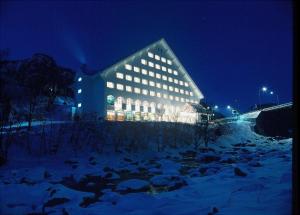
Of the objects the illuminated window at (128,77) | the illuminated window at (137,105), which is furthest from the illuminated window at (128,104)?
the illuminated window at (128,77)

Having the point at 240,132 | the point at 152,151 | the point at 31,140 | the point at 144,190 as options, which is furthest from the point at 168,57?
the point at 144,190

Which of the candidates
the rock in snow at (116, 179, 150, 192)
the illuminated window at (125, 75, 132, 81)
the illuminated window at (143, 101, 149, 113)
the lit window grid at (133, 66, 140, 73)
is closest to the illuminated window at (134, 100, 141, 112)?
the illuminated window at (143, 101, 149, 113)

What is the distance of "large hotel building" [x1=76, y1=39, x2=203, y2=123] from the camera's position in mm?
38375

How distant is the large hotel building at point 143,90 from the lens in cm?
3838

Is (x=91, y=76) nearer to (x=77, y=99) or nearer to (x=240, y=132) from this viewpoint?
(x=77, y=99)

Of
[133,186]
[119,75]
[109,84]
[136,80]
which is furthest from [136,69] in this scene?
[133,186]

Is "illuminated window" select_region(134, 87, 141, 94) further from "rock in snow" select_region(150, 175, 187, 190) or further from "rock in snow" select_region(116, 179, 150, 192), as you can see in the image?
"rock in snow" select_region(116, 179, 150, 192)

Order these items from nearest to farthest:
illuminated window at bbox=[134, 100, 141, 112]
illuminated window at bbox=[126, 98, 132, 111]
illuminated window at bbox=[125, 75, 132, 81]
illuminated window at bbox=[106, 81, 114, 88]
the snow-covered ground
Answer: the snow-covered ground, illuminated window at bbox=[106, 81, 114, 88], illuminated window at bbox=[126, 98, 132, 111], illuminated window at bbox=[125, 75, 132, 81], illuminated window at bbox=[134, 100, 141, 112]

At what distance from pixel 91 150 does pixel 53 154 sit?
3.25 m

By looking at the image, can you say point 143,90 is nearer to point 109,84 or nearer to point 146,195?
point 109,84

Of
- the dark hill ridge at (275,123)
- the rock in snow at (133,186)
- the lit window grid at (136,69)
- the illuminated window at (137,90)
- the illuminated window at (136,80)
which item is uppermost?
the lit window grid at (136,69)

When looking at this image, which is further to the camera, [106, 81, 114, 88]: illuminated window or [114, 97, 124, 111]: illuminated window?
[114, 97, 124, 111]: illuminated window

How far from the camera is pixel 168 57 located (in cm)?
5194

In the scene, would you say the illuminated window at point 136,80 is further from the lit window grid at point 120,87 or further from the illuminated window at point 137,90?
the lit window grid at point 120,87
